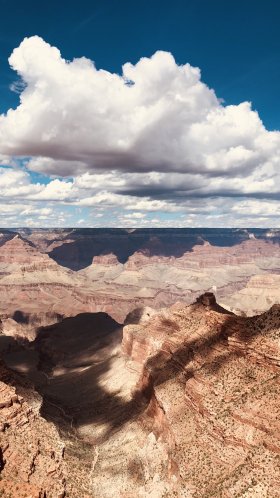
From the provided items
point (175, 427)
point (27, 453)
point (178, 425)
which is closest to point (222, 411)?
point (178, 425)

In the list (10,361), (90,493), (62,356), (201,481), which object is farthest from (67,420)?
(62,356)

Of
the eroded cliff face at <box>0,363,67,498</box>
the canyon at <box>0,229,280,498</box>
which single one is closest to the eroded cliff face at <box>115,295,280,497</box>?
the canyon at <box>0,229,280,498</box>

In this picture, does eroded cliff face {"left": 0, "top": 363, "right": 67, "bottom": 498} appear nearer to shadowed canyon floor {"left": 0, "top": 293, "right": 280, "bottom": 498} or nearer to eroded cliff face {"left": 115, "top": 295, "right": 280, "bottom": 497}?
shadowed canyon floor {"left": 0, "top": 293, "right": 280, "bottom": 498}

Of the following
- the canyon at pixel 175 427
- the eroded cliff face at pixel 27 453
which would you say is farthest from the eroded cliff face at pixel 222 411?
the eroded cliff face at pixel 27 453

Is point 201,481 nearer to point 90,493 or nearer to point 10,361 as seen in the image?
point 90,493

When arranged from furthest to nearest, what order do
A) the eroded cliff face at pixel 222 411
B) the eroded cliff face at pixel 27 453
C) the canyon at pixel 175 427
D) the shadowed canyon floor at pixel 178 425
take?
the shadowed canyon floor at pixel 178 425 → the canyon at pixel 175 427 → the eroded cliff face at pixel 222 411 → the eroded cliff face at pixel 27 453

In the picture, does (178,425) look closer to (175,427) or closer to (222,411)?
(175,427)

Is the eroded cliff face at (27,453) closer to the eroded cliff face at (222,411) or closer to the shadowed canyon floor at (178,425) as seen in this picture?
the shadowed canyon floor at (178,425)

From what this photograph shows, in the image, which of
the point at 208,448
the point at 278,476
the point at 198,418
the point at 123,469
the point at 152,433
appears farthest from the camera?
the point at 152,433
